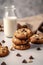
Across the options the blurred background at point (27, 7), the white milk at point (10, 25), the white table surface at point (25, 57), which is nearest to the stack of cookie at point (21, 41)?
the white table surface at point (25, 57)

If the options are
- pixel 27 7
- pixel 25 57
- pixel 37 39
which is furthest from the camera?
pixel 27 7

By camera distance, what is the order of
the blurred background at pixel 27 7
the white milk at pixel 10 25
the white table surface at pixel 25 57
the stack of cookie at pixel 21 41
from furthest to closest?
the blurred background at pixel 27 7 → the white milk at pixel 10 25 → the stack of cookie at pixel 21 41 → the white table surface at pixel 25 57

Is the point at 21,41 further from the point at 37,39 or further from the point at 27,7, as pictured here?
the point at 27,7

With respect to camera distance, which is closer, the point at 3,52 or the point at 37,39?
the point at 3,52

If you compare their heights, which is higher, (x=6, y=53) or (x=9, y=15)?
(x=9, y=15)

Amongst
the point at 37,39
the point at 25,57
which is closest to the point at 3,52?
the point at 25,57

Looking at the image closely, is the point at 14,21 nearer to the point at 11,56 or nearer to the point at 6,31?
the point at 6,31

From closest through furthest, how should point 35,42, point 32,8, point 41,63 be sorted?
point 41,63 < point 35,42 < point 32,8

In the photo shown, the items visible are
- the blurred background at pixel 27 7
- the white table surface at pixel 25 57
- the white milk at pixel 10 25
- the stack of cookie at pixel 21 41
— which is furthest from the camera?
the blurred background at pixel 27 7

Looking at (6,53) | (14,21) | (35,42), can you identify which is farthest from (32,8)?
(6,53)

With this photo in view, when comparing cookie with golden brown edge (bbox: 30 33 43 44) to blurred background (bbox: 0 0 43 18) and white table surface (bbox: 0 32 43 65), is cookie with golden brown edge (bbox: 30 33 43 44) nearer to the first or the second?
white table surface (bbox: 0 32 43 65)

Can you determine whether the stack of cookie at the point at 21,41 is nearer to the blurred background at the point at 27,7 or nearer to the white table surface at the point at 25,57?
the white table surface at the point at 25,57
